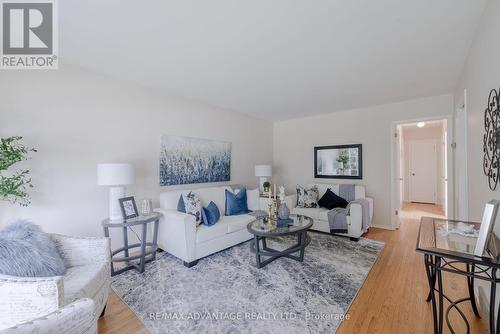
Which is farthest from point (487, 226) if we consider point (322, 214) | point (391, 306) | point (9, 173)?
point (9, 173)

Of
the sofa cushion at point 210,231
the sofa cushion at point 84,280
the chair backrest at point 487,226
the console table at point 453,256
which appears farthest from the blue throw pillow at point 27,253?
the chair backrest at point 487,226

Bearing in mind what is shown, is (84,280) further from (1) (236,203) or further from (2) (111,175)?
(1) (236,203)

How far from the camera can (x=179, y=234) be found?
2.62 m

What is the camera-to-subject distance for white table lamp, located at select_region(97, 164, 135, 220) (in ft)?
7.82

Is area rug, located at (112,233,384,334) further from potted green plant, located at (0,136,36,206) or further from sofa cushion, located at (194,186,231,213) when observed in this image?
potted green plant, located at (0,136,36,206)

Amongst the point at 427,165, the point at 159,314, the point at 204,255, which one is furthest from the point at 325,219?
the point at 427,165

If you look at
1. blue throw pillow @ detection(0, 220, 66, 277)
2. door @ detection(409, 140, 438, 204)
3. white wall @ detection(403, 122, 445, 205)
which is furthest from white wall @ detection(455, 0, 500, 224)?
door @ detection(409, 140, 438, 204)

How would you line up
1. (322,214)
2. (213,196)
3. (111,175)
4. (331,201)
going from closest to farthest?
1. (111,175)
2. (213,196)
3. (322,214)
4. (331,201)

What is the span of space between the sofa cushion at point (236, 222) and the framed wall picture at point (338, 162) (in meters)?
2.21

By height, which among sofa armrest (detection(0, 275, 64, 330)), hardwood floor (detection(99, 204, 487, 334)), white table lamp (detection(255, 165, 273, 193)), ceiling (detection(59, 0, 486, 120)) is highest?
ceiling (detection(59, 0, 486, 120))

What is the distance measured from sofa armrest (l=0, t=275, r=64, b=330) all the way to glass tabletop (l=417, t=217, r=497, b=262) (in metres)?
2.10

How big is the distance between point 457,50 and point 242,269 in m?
3.27

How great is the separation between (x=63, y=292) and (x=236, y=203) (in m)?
2.56

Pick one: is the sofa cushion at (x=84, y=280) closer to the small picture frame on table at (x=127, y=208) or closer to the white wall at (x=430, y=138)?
the small picture frame on table at (x=127, y=208)
